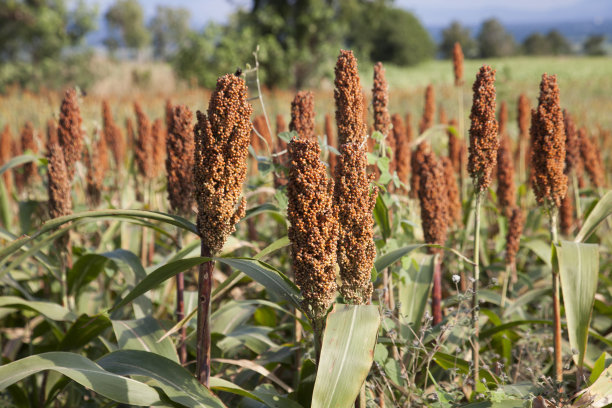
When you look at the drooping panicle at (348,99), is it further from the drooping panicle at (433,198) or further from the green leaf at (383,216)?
the drooping panicle at (433,198)

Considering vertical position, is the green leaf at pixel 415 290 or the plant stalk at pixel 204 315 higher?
the plant stalk at pixel 204 315

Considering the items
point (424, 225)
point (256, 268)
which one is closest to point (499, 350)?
point (424, 225)

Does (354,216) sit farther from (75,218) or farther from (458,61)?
(458,61)

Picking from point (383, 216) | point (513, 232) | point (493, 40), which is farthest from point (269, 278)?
point (493, 40)

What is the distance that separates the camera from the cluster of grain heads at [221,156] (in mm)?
1592

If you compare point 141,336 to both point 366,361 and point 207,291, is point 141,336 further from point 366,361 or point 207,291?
point 366,361

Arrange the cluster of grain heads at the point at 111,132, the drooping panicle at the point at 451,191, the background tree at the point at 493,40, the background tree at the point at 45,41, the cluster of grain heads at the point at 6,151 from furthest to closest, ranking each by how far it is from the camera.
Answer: the background tree at the point at 493,40 → the background tree at the point at 45,41 → the cluster of grain heads at the point at 6,151 → the cluster of grain heads at the point at 111,132 → the drooping panicle at the point at 451,191

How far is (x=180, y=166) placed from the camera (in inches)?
98.4

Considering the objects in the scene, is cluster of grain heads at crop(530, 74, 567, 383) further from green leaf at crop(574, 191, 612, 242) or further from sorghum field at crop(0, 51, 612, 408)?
green leaf at crop(574, 191, 612, 242)

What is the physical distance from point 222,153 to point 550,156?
1402 mm

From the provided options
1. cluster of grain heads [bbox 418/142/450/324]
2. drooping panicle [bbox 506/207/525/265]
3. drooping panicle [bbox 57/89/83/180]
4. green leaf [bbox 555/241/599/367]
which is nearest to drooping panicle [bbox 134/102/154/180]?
drooping panicle [bbox 57/89/83/180]

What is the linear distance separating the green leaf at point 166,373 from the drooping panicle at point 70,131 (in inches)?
63.3

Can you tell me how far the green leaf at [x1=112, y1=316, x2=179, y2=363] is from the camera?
212 centimetres

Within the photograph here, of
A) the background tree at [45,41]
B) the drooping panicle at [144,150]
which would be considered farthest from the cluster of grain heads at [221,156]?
the background tree at [45,41]
